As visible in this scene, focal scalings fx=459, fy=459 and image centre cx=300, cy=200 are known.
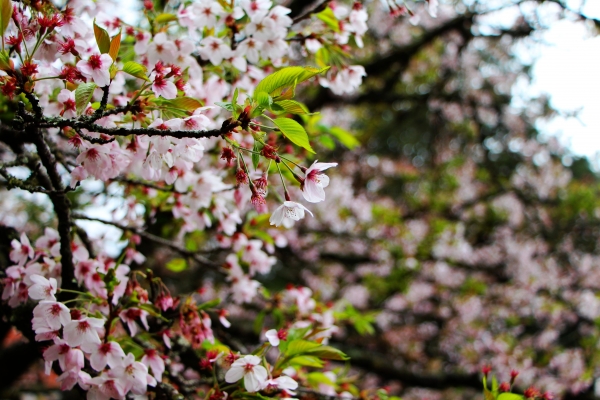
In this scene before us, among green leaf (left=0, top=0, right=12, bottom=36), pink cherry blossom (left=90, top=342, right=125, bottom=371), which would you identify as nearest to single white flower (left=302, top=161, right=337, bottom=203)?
pink cherry blossom (left=90, top=342, right=125, bottom=371)

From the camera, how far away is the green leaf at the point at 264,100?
103 cm

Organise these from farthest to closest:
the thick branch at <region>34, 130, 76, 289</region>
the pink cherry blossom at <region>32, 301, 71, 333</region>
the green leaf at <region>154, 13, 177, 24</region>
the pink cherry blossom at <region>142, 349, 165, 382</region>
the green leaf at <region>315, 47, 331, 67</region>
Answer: the green leaf at <region>315, 47, 331, 67</region>
the green leaf at <region>154, 13, 177, 24</region>
the pink cherry blossom at <region>142, 349, 165, 382</region>
the thick branch at <region>34, 130, 76, 289</region>
the pink cherry blossom at <region>32, 301, 71, 333</region>

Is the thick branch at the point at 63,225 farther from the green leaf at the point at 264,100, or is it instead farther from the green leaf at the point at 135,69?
the green leaf at the point at 264,100

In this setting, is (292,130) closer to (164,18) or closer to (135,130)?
(135,130)

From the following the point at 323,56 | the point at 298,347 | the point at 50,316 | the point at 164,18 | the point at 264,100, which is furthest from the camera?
the point at 323,56

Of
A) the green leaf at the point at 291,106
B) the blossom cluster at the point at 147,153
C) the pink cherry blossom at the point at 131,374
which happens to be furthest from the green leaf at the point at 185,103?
the pink cherry blossom at the point at 131,374

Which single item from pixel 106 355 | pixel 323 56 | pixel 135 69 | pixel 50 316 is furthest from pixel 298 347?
pixel 323 56

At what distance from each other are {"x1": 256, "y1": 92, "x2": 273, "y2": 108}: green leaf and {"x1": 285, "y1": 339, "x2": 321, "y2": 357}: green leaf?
81cm

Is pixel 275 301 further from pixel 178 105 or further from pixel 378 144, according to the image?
pixel 378 144

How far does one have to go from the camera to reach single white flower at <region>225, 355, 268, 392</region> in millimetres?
1299

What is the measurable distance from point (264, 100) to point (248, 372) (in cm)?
77

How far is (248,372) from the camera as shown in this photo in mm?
1309

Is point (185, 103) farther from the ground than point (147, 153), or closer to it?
farther from the ground

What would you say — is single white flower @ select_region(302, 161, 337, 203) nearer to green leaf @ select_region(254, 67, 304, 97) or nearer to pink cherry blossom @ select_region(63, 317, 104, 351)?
green leaf @ select_region(254, 67, 304, 97)
